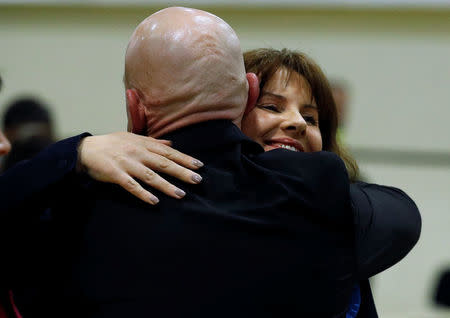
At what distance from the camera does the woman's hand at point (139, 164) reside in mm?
1132

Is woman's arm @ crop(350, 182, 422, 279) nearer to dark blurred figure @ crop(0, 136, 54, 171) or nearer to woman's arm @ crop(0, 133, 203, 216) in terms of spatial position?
woman's arm @ crop(0, 133, 203, 216)

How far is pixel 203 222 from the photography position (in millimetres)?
1116

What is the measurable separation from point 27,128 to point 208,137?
7.39 ft

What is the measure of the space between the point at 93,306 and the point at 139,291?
10 cm

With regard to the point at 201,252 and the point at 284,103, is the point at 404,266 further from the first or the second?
the point at 201,252

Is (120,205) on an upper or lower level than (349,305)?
upper

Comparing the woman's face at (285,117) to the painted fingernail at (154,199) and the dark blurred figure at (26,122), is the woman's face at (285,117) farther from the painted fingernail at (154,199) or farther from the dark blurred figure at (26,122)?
the dark blurred figure at (26,122)

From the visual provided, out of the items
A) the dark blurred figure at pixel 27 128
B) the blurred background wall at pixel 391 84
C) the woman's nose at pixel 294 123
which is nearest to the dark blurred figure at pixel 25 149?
the dark blurred figure at pixel 27 128

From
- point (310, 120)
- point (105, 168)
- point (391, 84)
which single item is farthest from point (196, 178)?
point (391, 84)

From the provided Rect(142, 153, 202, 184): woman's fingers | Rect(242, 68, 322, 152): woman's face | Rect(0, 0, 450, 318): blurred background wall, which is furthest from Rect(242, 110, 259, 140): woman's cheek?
Rect(0, 0, 450, 318): blurred background wall

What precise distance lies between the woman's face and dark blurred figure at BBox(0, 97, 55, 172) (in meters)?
1.77

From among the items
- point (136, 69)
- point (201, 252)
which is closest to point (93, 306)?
point (201, 252)

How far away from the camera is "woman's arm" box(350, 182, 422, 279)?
120 centimetres

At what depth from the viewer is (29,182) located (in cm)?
117
